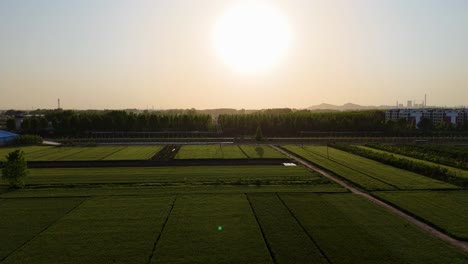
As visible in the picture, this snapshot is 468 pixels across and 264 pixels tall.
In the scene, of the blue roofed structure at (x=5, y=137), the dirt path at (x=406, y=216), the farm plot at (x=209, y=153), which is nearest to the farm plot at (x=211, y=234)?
the dirt path at (x=406, y=216)

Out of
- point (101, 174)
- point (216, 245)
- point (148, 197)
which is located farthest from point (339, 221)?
point (101, 174)

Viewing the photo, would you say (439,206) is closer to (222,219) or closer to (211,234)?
(222,219)

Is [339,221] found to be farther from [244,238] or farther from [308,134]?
[308,134]

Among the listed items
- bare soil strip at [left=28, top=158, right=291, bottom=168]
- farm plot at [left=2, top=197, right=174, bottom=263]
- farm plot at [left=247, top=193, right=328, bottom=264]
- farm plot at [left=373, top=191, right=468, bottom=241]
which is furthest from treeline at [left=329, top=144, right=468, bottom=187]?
farm plot at [left=2, top=197, right=174, bottom=263]

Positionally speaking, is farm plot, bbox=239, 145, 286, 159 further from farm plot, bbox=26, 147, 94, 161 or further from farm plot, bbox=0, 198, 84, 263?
farm plot, bbox=0, 198, 84, 263

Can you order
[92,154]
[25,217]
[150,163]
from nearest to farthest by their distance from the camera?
1. [25,217]
2. [150,163]
3. [92,154]

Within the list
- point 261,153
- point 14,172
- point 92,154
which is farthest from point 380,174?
point 92,154

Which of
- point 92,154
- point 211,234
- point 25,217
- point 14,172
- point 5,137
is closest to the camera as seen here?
point 211,234
